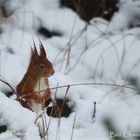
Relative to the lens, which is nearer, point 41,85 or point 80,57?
point 41,85

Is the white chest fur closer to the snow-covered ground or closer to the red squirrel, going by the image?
the red squirrel

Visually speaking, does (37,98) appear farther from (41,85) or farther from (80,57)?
(80,57)

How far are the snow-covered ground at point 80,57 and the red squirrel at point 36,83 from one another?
0.11m

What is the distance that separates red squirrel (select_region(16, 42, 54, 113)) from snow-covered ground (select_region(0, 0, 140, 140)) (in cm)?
11

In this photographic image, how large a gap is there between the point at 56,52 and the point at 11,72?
54 centimetres

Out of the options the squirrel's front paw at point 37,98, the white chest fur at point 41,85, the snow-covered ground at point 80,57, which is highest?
the snow-covered ground at point 80,57

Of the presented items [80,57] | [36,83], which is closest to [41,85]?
[36,83]

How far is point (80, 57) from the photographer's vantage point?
301 cm

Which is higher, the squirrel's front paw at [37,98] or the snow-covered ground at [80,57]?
the snow-covered ground at [80,57]

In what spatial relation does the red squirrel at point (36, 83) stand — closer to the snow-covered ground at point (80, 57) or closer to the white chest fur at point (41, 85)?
the white chest fur at point (41, 85)

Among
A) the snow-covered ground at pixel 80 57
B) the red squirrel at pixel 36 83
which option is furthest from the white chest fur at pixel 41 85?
the snow-covered ground at pixel 80 57

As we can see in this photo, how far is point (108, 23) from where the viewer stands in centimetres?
337

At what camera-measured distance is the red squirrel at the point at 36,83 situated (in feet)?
7.18

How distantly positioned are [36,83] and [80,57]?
32.8 inches
